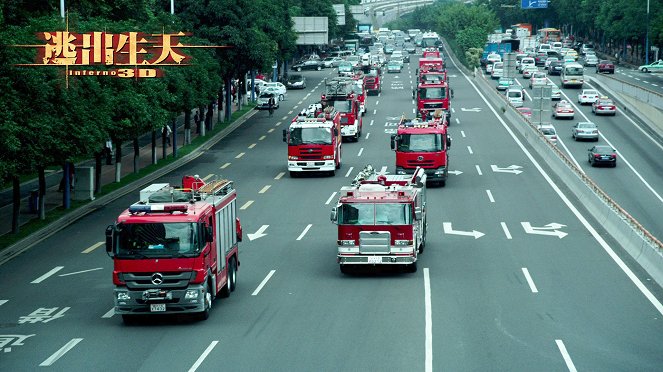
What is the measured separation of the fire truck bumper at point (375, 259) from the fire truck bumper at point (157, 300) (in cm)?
753

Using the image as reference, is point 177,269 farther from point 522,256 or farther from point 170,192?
point 522,256

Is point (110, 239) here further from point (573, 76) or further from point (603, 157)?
point (573, 76)

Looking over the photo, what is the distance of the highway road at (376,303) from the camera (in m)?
26.3

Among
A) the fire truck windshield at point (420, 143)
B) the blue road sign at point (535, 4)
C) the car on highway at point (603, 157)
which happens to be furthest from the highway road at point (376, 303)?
the blue road sign at point (535, 4)

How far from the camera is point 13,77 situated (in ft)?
137

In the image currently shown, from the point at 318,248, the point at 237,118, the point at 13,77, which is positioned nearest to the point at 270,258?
the point at 318,248

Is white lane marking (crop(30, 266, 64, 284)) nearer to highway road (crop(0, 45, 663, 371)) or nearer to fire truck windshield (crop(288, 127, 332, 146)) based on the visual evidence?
highway road (crop(0, 45, 663, 371))

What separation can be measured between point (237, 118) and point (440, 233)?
169ft

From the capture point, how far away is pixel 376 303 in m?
32.3

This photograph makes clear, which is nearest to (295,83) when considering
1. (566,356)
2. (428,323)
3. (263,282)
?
(263,282)

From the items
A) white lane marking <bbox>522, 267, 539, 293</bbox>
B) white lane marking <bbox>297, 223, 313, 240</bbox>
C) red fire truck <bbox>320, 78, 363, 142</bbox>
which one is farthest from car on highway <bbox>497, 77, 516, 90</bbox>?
white lane marking <bbox>522, 267, 539, 293</bbox>

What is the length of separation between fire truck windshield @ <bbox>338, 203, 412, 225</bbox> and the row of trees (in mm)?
11363

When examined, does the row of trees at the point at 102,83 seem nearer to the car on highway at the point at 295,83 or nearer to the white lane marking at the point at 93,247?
the white lane marking at the point at 93,247

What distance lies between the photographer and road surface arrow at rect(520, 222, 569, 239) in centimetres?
4466
